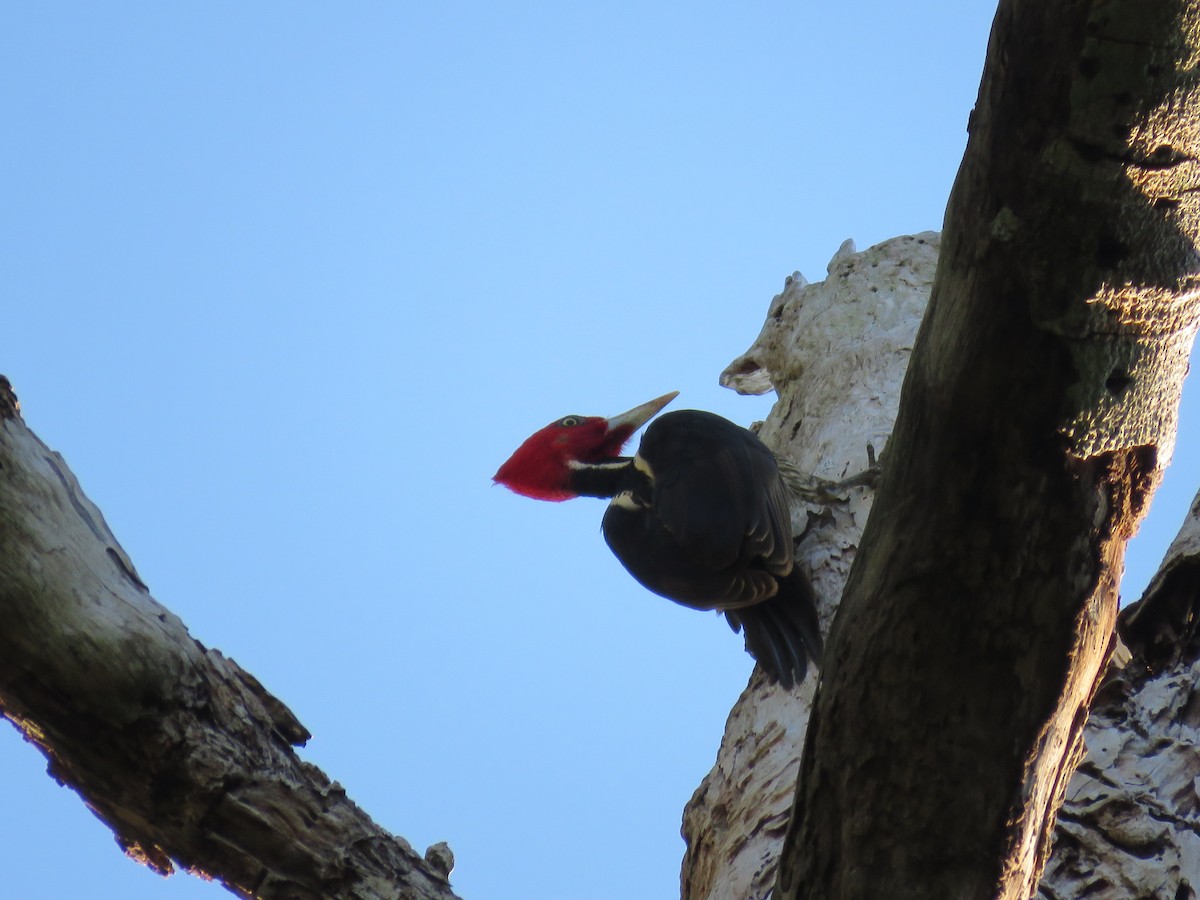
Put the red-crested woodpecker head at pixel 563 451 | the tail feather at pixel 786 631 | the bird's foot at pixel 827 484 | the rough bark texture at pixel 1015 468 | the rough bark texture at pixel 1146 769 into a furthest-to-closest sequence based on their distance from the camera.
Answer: the red-crested woodpecker head at pixel 563 451 < the bird's foot at pixel 827 484 < the tail feather at pixel 786 631 < the rough bark texture at pixel 1146 769 < the rough bark texture at pixel 1015 468

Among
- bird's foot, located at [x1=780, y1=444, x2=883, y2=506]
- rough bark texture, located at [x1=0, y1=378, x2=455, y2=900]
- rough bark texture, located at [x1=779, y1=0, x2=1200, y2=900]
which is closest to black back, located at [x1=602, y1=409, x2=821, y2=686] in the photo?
bird's foot, located at [x1=780, y1=444, x2=883, y2=506]

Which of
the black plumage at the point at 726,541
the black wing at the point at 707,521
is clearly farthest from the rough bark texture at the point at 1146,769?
the black wing at the point at 707,521

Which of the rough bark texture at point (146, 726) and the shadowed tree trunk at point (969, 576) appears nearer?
the shadowed tree trunk at point (969, 576)

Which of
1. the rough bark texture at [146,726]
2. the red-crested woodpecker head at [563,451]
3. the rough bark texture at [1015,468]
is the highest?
the red-crested woodpecker head at [563,451]

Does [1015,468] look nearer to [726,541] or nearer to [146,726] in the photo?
[146,726]

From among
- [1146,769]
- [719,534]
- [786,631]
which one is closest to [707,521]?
[719,534]

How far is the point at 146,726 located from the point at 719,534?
176 cm

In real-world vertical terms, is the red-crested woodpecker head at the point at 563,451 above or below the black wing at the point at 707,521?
above

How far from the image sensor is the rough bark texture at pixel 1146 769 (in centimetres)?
212

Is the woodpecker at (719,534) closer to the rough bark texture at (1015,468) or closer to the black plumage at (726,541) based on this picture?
Answer: the black plumage at (726,541)

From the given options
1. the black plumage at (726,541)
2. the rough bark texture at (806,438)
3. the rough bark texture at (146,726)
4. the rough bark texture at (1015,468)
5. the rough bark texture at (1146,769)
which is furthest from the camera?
the black plumage at (726,541)

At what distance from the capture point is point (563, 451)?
5.01 meters

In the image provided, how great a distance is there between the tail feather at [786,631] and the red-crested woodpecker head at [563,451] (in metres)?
1.57

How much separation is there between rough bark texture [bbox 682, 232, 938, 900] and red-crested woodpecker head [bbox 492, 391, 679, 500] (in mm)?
513
